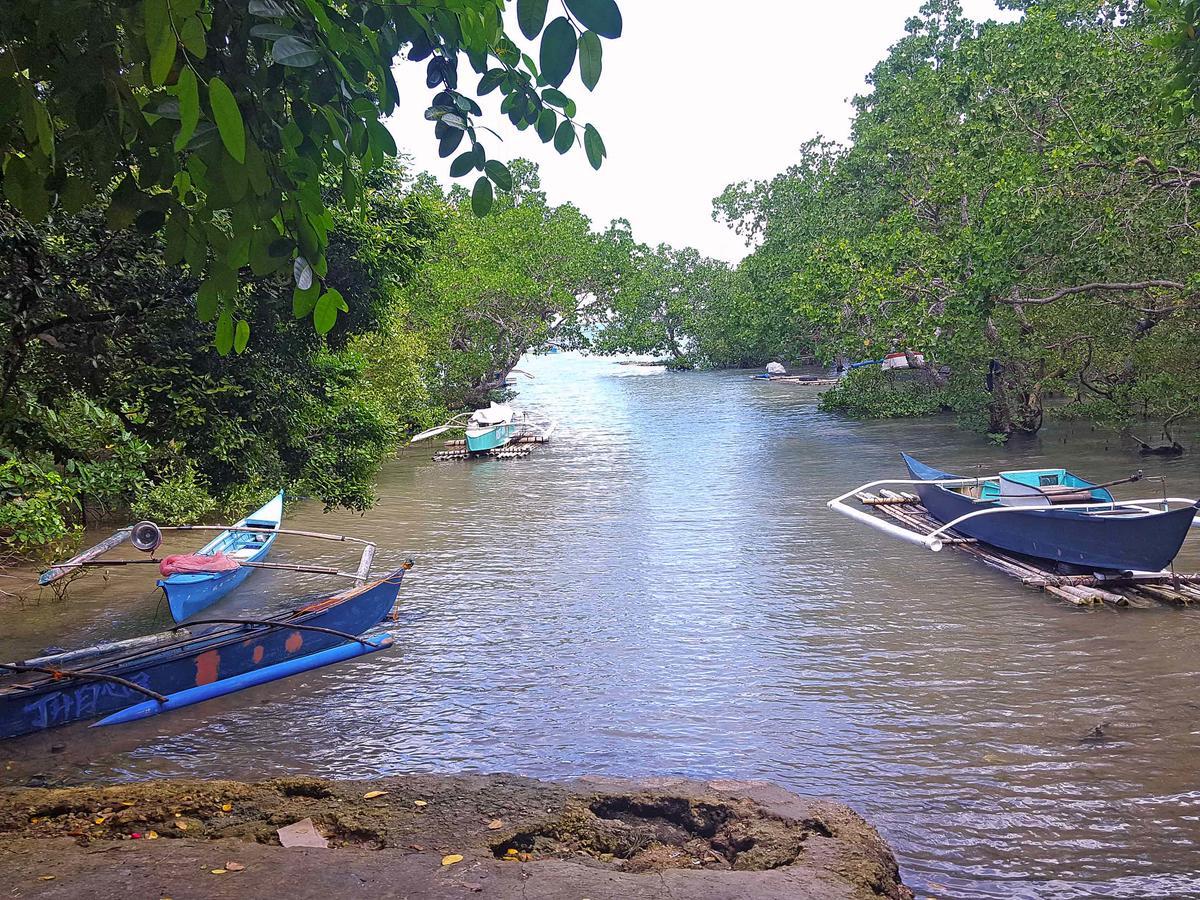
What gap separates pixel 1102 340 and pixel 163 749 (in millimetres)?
21989

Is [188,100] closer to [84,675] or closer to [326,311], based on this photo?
[326,311]

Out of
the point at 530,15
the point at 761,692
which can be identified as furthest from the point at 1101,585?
the point at 530,15

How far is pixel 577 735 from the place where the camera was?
8547mm

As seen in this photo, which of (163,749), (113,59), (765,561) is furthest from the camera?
(765,561)

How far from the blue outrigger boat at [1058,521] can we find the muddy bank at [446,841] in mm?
7507

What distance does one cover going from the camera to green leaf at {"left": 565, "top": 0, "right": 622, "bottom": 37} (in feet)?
7.54

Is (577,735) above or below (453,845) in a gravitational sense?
below

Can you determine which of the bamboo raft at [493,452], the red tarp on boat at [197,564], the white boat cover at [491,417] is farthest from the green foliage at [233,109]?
the white boat cover at [491,417]

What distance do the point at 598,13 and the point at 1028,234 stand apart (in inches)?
728

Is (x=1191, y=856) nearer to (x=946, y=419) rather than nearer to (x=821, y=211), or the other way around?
(x=946, y=419)

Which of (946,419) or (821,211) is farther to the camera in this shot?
(821,211)

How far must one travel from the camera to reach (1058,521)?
A: 12.2 meters

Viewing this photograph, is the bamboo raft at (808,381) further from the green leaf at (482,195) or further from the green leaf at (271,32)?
the green leaf at (271,32)

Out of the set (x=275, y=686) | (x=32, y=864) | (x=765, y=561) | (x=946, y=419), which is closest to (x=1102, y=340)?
(x=946, y=419)
